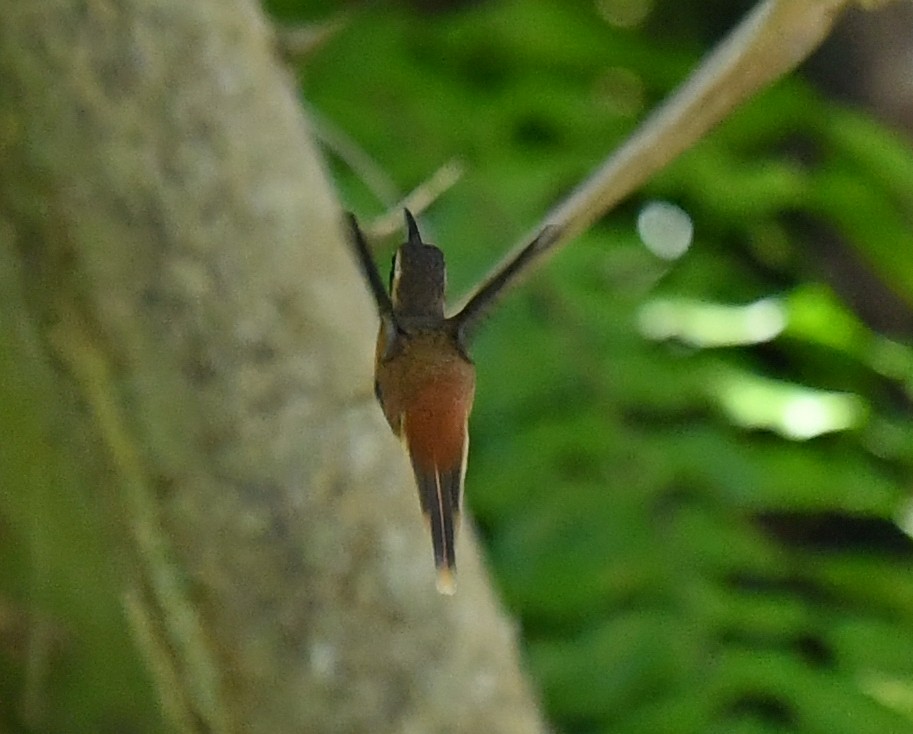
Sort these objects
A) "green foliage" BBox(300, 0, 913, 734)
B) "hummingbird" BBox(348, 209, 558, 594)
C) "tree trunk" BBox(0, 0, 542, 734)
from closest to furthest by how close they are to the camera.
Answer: "hummingbird" BBox(348, 209, 558, 594) → "tree trunk" BBox(0, 0, 542, 734) → "green foliage" BBox(300, 0, 913, 734)

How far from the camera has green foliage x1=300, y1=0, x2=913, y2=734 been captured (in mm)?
829

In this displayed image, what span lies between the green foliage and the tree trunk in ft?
0.72

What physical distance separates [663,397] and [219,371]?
0.38 meters

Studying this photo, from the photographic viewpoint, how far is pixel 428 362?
21 cm

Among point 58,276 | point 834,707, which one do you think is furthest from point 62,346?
point 834,707

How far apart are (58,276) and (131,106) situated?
0.08 metres

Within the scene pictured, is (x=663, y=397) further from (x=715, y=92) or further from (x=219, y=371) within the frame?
(x=715, y=92)

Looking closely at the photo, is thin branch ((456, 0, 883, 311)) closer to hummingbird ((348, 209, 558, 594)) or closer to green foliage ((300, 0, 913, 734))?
hummingbird ((348, 209, 558, 594))

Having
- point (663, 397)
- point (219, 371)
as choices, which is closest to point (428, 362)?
point (219, 371)

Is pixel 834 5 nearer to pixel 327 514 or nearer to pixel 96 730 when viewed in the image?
pixel 327 514

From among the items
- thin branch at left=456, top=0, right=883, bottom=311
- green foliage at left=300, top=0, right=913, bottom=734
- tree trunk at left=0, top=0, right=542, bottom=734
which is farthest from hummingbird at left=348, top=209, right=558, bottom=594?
green foliage at left=300, top=0, right=913, bottom=734

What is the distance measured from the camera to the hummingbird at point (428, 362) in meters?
0.20

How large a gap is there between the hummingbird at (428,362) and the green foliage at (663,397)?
0.62 m

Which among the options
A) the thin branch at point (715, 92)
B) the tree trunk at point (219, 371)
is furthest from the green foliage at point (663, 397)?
the thin branch at point (715, 92)
